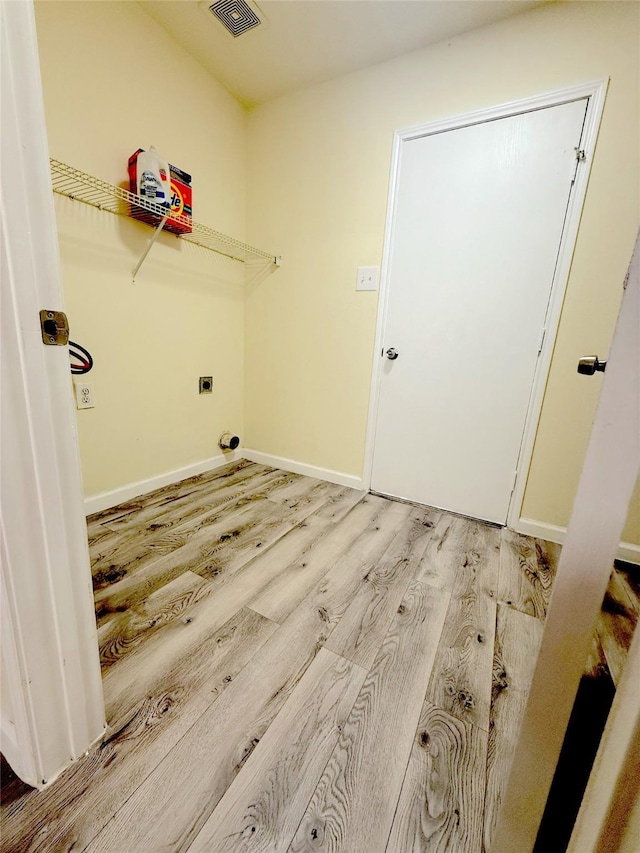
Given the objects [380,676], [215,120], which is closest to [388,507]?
[380,676]

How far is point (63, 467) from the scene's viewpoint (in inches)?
22.2

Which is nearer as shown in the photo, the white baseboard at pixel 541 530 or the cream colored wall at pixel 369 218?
the cream colored wall at pixel 369 218

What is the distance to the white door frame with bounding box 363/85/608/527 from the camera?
1.34 metres

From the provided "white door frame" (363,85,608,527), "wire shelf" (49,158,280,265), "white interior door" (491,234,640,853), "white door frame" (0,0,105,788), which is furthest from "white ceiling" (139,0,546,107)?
"white interior door" (491,234,640,853)

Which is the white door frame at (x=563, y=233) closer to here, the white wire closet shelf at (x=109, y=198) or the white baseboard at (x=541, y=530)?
the white baseboard at (x=541, y=530)

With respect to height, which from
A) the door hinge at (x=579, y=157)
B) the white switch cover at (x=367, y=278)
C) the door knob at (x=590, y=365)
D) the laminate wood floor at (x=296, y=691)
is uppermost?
the door hinge at (x=579, y=157)

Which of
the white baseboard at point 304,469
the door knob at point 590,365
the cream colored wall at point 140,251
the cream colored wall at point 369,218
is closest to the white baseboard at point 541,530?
the cream colored wall at point 369,218

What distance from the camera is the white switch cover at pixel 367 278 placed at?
1.85 metres

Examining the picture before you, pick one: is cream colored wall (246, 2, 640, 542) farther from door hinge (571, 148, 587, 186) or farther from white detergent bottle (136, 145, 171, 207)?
white detergent bottle (136, 145, 171, 207)

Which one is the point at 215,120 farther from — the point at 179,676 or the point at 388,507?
the point at 179,676

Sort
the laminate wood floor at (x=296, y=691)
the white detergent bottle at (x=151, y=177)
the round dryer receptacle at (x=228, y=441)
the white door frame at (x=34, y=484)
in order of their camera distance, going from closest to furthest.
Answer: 1. the white door frame at (x=34, y=484)
2. the laminate wood floor at (x=296, y=691)
3. the white detergent bottle at (x=151, y=177)
4. the round dryer receptacle at (x=228, y=441)

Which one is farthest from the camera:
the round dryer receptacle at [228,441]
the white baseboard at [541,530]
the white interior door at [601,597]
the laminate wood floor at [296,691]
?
the round dryer receptacle at [228,441]

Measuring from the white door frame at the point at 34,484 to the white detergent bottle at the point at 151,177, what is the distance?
1.18 metres

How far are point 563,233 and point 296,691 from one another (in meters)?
1.99
